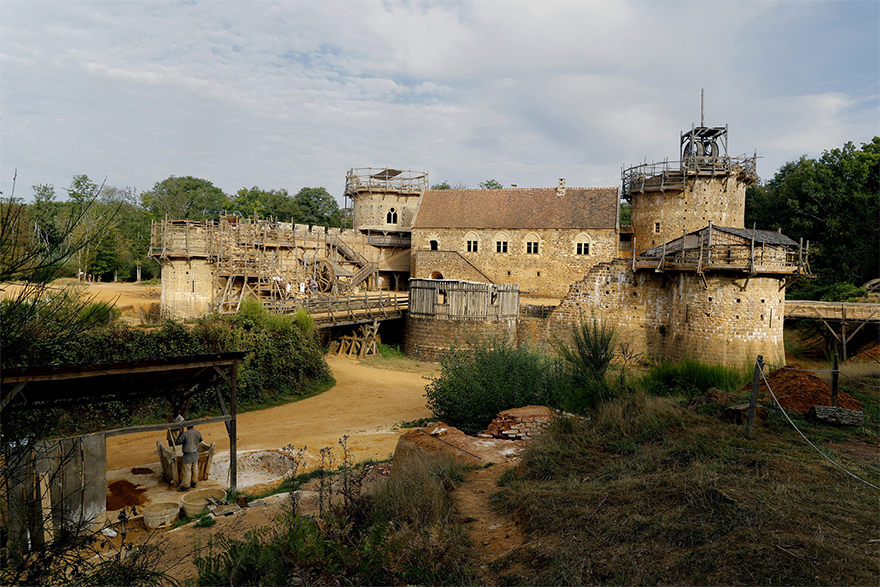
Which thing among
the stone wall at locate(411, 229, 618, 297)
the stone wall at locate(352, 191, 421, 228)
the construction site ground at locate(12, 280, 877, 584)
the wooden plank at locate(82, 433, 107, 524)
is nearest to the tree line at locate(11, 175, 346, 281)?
the stone wall at locate(352, 191, 421, 228)

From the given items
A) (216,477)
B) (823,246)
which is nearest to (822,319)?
(823,246)

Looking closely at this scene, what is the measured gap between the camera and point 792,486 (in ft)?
19.0

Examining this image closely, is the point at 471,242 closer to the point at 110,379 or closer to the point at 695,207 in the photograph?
the point at 695,207

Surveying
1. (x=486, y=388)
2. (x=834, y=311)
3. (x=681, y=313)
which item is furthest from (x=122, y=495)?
(x=834, y=311)

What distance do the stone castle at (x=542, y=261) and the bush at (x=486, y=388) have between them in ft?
9.53

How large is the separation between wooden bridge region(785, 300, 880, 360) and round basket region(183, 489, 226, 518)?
23309mm

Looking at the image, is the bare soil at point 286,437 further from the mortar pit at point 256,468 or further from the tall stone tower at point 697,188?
the tall stone tower at point 697,188

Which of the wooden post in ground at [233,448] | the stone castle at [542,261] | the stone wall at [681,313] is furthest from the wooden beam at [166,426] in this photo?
the stone wall at [681,313]

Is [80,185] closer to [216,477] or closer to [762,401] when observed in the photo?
[216,477]

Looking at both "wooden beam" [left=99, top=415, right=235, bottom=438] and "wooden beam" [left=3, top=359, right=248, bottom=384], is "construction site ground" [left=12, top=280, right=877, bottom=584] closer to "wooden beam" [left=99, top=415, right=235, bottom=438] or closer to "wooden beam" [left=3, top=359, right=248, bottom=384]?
"wooden beam" [left=99, top=415, right=235, bottom=438]

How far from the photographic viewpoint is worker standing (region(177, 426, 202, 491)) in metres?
9.01

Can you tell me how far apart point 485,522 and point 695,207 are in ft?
85.1

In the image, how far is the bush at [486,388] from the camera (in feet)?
38.7

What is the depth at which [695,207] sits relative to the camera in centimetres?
2747
